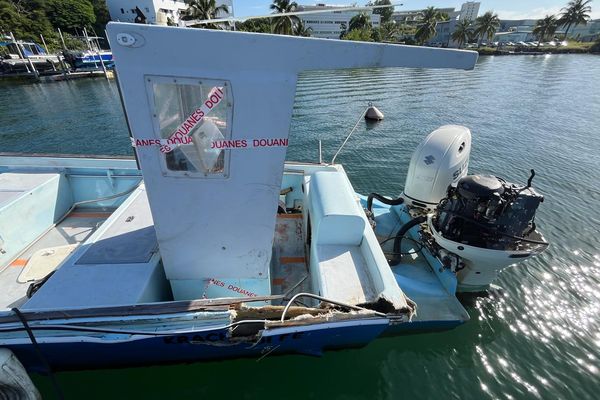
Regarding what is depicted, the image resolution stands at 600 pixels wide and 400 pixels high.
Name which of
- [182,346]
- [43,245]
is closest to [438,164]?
[182,346]

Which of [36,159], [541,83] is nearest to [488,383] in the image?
[36,159]

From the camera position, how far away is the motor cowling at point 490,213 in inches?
152

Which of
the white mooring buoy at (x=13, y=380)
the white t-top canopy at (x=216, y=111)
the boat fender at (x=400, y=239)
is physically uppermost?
the white t-top canopy at (x=216, y=111)

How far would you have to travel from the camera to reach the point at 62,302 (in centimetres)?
255

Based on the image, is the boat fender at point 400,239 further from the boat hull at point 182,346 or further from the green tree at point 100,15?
the green tree at point 100,15

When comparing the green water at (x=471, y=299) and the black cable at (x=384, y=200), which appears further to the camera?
the black cable at (x=384, y=200)

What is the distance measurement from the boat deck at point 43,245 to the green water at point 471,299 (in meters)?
1.03

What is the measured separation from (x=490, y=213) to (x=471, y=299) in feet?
5.93

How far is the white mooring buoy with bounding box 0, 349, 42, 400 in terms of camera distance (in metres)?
2.28

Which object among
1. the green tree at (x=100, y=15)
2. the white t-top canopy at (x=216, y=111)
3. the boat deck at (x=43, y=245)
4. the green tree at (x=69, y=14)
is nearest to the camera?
the white t-top canopy at (x=216, y=111)

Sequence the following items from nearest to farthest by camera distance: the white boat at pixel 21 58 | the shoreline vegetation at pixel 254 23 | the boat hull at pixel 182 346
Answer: the boat hull at pixel 182 346 < the white boat at pixel 21 58 < the shoreline vegetation at pixel 254 23

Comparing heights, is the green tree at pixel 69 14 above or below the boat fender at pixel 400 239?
above

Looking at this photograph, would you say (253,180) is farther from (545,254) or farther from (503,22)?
(503,22)

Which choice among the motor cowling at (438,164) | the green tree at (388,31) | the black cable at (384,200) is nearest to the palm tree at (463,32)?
the green tree at (388,31)
